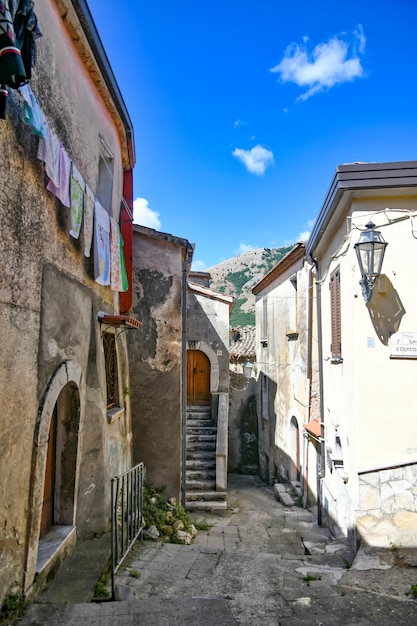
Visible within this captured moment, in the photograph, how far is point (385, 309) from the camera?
6.36 m

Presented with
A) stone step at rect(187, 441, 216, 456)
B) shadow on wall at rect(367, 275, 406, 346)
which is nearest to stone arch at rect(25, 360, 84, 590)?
shadow on wall at rect(367, 275, 406, 346)

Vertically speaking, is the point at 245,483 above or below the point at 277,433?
below

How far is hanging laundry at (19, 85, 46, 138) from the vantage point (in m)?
3.90

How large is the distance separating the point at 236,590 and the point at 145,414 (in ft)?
15.2

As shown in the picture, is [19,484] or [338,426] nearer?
[19,484]

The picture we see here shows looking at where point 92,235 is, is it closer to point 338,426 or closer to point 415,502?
point 338,426

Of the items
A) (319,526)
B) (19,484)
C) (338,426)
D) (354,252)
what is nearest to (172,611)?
(19,484)

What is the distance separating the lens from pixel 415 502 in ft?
20.2

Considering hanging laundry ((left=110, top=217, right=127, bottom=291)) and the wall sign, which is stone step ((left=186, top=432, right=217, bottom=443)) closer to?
hanging laundry ((left=110, top=217, right=127, bottom=291))

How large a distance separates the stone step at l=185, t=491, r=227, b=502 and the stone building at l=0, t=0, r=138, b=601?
10.0 ft

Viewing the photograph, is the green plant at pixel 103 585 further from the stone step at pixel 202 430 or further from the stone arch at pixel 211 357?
the stone arch at pixel 211 357

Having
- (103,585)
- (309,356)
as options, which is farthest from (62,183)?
(309,356)

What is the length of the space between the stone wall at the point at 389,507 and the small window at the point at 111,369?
4.49 meters

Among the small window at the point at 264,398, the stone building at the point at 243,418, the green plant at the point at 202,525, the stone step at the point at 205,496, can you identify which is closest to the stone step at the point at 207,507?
the stone step at the point at 205,496
